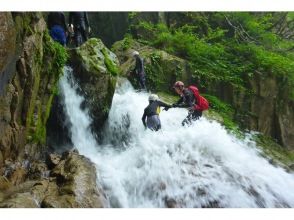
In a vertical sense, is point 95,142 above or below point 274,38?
below

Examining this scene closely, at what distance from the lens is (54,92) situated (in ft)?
20.9

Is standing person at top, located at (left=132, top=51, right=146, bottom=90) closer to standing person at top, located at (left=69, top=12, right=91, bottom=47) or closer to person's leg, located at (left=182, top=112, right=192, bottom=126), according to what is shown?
standing person at top, located at (left=69, top=12, right=91, bottom=47)

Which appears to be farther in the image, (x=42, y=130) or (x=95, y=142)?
(x=95, y=142)

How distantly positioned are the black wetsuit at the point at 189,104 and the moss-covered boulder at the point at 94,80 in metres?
1.31

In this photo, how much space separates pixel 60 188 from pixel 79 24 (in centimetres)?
447

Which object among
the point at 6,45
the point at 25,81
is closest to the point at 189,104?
the point at 25,81

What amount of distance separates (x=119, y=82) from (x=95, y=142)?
6.60 feet

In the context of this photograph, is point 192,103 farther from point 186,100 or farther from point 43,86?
point 43,86

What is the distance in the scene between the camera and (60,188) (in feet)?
15.1

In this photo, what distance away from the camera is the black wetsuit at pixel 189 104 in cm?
704

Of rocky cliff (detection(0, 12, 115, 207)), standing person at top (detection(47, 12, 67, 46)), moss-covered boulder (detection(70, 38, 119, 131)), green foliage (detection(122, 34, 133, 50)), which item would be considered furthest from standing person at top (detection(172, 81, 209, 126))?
green foliage (detection(122, 34, 133, 50))
